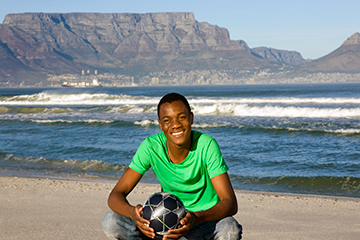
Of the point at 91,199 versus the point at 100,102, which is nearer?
the point at 91,199

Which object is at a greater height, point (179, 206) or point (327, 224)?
point (179, 206)

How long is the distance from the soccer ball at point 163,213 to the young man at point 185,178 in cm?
14

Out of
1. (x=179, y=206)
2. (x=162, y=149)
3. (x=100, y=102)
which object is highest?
(x=162, y=149)

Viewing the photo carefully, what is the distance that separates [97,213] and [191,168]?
3.21m

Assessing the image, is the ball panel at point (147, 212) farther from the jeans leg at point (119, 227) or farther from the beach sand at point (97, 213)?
the beach sand at point (97, 213)

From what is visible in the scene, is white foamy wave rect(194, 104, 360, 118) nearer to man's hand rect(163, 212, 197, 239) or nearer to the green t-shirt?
the green t-shirt

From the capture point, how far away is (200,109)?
98.7 ft

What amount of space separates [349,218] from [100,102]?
139 feet

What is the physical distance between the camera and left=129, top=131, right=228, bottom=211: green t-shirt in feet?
9.16

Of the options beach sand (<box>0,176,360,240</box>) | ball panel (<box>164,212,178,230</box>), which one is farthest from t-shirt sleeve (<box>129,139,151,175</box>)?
beach sand (<box>0,176,360,240</box>)

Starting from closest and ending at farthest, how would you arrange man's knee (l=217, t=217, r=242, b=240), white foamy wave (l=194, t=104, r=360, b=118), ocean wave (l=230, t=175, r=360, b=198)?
man's knee (l=217, t=217, r=242, b=240) → ocean wave (l=230, t=175, r=360, b=198) → white foamy wave (l=194, t=104, r=360, b=118)

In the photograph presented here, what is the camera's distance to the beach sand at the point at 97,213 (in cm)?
477

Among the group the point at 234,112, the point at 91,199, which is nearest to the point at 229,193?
the point at 91,199

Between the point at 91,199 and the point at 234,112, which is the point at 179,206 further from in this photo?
the point at 234,112
